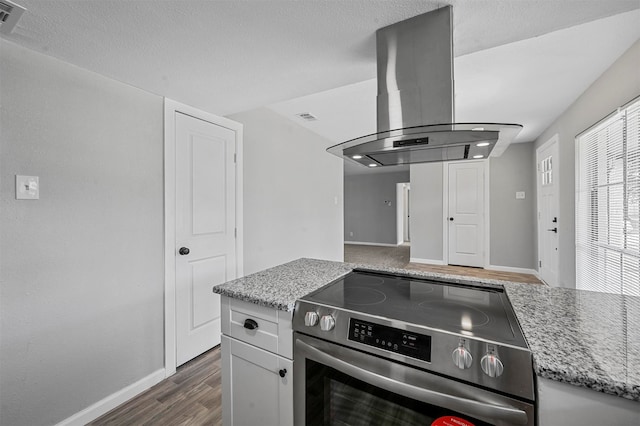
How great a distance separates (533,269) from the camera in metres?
4.80

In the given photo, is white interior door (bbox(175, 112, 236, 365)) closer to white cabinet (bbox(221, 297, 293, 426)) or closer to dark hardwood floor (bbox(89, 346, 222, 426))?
dark hardwood floor (bbox(89, 346, 222, 426))

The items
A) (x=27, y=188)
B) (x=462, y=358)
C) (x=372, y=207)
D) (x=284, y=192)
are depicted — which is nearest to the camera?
(x=462, y=358)

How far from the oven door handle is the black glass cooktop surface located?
0.18m

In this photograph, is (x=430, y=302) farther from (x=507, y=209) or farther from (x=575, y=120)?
(x=507, y=209)

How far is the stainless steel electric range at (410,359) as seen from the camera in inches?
29.7

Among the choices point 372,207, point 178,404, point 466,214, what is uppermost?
point 372,207

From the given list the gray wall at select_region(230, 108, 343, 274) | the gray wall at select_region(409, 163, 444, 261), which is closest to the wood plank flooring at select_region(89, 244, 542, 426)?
the gray wall at select_region(230, 108, 343, 274)

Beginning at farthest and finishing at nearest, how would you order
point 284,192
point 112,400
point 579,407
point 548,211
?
point 548,211 → point 284,192 → point 112,400 → point 579,407

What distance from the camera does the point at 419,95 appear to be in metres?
1.19

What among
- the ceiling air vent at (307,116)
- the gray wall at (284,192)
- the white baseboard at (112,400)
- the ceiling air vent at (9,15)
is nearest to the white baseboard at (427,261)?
the gray wall at (284,192)

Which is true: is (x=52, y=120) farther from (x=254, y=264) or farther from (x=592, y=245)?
(x=592, y=245)

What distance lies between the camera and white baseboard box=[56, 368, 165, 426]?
5.22ft

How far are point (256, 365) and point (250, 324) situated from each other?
0.19 meters

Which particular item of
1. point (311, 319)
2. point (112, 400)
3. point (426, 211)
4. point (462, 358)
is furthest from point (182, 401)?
point (426, 211)
